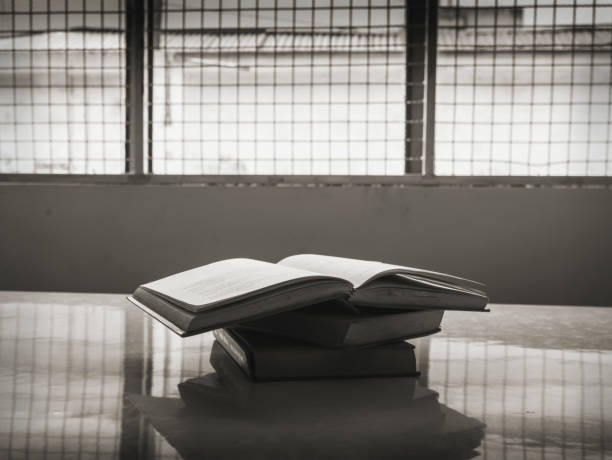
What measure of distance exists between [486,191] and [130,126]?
1.80 meters

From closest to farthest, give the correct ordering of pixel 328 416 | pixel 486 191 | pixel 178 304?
pixel 328 416 < pixel 178 304 < pixel 486 191

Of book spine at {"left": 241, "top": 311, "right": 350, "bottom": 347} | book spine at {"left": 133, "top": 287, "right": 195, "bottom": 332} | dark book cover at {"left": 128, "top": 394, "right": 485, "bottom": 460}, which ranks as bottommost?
dark book cover at {"left": 128, "top": 394, "right": 485, "bottom": 460}

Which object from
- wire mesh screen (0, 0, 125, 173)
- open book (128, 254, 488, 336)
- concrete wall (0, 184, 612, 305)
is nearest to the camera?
open book (128, 254, 488, 336)

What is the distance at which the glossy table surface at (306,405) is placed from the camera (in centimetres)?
41

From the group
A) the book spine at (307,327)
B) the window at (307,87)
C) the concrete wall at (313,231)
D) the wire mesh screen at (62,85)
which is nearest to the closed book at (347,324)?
the book spine at (307,327)

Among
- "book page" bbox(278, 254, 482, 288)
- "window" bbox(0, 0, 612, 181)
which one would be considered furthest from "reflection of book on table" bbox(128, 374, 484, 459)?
"window" bbox(0, 0, 612, 181)

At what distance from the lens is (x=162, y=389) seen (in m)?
0.55

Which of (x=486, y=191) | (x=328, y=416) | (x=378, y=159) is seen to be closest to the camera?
(x=328, y=416)

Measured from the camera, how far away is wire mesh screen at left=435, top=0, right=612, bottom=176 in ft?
10.5

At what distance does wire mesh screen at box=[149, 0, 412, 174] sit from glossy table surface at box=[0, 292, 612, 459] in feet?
8.50

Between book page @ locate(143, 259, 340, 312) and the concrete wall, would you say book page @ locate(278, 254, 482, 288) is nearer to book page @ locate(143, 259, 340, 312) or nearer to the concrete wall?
book page @ locate(143, 259, 340, 312)

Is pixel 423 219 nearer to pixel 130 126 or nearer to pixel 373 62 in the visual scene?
pixel 373 62

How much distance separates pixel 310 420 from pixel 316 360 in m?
0.12

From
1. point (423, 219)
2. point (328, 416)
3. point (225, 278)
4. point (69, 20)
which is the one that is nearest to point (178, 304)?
point (225, 278)
